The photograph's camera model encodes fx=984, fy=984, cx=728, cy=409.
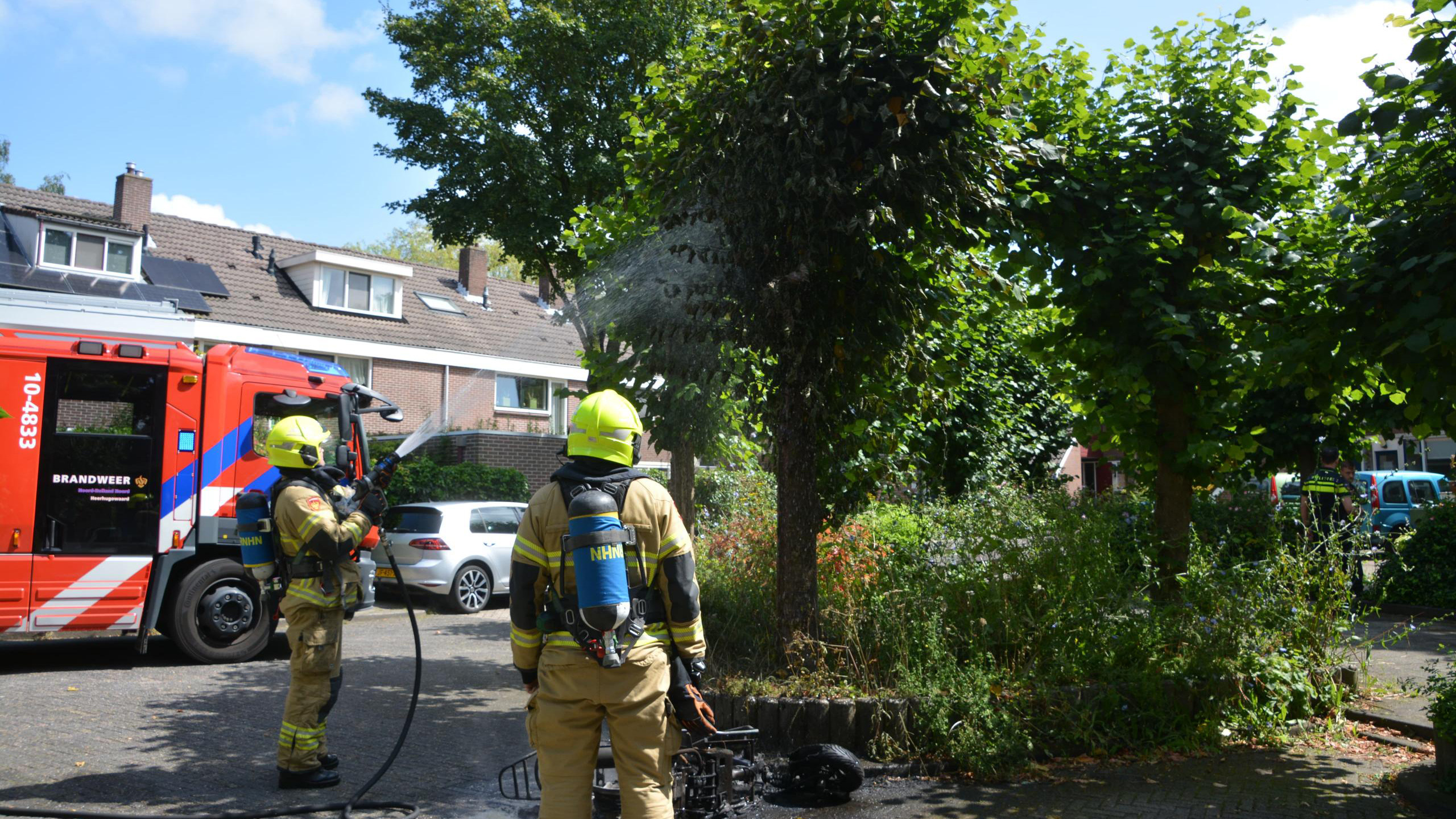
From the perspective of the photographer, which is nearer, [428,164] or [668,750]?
[668,750]

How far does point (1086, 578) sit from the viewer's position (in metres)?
6.46

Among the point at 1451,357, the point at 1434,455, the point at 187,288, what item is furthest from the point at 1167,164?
the point at 1434,455

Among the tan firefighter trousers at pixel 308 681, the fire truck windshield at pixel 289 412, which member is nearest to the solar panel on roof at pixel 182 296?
the fire truck windshield at pixel 289 412

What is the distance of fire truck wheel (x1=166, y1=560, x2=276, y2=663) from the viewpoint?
906cm

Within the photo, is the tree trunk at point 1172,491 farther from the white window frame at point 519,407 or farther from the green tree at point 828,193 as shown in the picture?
the white window frame at point 519,407

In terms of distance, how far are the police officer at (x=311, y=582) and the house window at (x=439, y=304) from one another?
2196 centimetres

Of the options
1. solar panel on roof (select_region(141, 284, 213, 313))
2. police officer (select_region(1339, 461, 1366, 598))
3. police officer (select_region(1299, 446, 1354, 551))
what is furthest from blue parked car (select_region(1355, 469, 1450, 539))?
solar panel on roof (select_region(141, 284, 213, 313))

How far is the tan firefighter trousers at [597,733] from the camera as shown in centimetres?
371

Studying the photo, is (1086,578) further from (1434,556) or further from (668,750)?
(1434,556)

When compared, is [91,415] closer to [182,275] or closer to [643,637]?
[643,637]

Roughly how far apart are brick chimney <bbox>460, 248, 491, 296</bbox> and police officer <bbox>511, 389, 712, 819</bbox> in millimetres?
26133

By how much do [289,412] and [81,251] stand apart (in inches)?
569

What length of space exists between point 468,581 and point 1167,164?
35.2 feet

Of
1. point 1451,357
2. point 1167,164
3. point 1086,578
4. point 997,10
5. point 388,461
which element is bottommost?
point 1086,578
